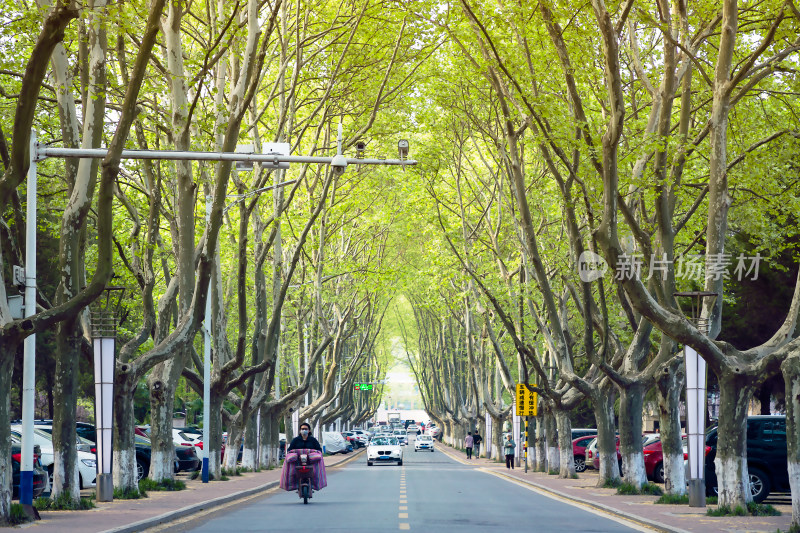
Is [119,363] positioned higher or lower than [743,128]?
lower

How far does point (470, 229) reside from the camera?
124ft


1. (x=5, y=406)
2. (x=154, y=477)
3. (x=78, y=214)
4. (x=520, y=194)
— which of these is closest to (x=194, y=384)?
(x=154, y=477)

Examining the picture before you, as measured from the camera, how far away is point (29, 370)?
1609 cm

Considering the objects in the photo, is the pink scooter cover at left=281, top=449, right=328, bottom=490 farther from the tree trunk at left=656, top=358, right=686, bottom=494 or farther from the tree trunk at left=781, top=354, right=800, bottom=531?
the tree trunk at left=781, top=354, right=800, bottom=531

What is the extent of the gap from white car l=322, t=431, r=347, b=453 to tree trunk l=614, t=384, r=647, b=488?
143 feet

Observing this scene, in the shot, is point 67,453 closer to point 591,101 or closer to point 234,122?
point 234,122

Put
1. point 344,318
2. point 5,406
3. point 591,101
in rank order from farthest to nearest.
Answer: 1. point 344,318
2. point 591,101
3. point 5,406

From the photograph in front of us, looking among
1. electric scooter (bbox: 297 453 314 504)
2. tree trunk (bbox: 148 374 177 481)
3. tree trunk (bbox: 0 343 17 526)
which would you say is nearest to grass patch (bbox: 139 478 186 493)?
tree trunk (bbox: 148 374 177 481)

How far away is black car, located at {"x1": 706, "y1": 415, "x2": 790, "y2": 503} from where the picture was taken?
68.6 feet

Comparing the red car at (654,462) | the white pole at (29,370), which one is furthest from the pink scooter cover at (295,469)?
the red car at (654,462)

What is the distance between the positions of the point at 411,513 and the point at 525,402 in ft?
68.1

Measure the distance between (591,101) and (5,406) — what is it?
63.4 ft

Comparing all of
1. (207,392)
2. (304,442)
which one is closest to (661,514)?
(304,442)

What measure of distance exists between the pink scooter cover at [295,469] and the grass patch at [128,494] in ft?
9.38
